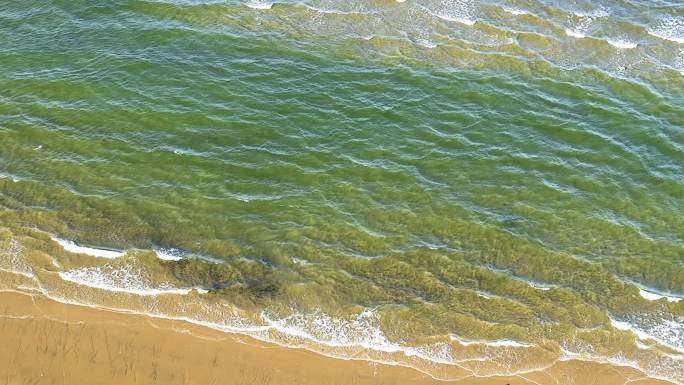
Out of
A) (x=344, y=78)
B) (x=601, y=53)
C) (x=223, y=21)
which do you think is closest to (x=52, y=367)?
(x=344, y=78)

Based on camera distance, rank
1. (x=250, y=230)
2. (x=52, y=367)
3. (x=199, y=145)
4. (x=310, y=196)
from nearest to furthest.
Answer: (x=52, y=367) → (x=250, y=230) → (x=310, y=196) → (x=199, y=145)

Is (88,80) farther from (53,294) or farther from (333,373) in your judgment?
(333,373)

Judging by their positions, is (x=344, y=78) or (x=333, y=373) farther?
(x=344, y=78)

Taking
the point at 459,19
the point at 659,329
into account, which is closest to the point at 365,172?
the point at 659,329

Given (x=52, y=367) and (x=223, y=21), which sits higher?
(x=223, y=21)

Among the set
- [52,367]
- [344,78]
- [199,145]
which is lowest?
[52,367]

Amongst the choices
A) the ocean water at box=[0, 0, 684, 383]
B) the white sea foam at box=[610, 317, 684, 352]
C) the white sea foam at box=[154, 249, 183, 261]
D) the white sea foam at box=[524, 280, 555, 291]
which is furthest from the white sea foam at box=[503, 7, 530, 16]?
the white sea foam at box=[154, 249, 183, 261]

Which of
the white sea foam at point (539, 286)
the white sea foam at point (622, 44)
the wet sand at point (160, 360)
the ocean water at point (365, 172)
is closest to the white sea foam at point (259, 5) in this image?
the ocean water at point (365, 172)
